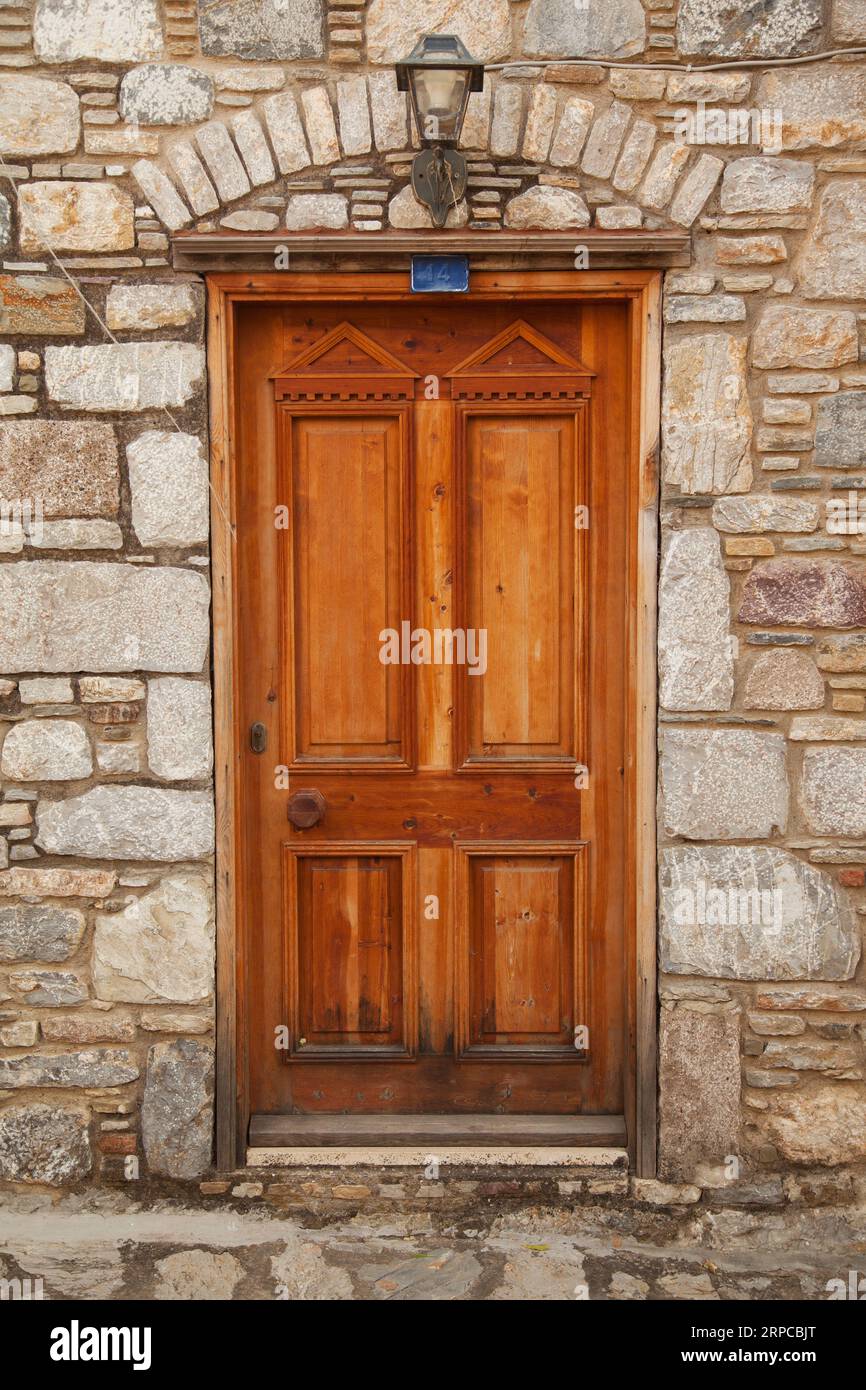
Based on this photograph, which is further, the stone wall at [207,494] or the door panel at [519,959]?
the door panel at [519,959]

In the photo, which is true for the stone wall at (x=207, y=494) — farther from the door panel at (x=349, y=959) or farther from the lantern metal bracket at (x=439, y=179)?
the door panel at (x=349, y=959)

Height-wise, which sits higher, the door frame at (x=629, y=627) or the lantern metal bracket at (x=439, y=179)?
the lantern metal bracket at (x=439, y=179)

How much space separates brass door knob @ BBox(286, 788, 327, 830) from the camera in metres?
3.07

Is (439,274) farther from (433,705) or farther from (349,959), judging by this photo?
(349,959)

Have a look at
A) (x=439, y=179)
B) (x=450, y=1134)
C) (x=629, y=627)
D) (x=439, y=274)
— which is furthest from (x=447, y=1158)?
(x=439, y=179)

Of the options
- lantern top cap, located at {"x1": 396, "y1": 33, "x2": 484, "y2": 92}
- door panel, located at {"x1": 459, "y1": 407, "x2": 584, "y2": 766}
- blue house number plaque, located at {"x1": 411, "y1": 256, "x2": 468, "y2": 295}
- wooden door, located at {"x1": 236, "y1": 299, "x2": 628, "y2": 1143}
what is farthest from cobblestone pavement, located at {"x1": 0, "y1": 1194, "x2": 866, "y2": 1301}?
lantern top cap, located at {"x1": 396, "y1": 33, "x2": 484, "y2": 92}

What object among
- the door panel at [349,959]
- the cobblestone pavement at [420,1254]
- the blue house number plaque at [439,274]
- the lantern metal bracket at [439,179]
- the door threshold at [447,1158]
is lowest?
the cobblestone pavement at [420,1254]

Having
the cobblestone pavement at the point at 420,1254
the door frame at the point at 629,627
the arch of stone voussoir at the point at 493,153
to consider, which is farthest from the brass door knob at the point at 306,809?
the arch of stone voussoir at the point at 493,153

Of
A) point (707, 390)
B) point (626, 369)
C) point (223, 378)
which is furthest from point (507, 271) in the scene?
point (223, 378)

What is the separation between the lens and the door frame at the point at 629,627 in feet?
9.52

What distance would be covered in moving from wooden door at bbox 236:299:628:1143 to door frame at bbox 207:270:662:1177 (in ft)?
0.23

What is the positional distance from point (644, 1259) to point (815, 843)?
114 centimetres

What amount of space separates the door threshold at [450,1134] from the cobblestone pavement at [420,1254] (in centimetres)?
18

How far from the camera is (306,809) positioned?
3068mm
